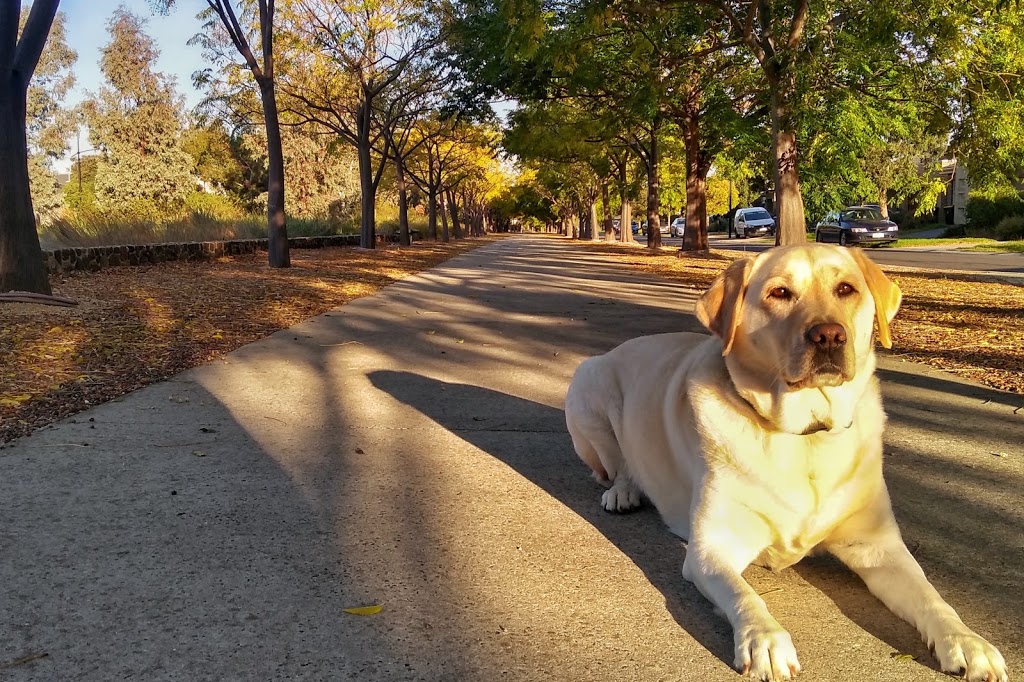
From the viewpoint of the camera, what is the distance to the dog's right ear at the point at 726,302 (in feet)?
9.36

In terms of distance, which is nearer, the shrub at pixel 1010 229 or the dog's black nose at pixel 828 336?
the dog's black nose at pixel 828 336

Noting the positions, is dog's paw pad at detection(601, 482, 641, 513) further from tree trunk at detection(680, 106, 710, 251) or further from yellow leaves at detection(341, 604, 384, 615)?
tree trunk at detection(680, 106, 710, 251)

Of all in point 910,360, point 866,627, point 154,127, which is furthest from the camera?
point 154,127

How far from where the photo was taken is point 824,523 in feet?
8.80

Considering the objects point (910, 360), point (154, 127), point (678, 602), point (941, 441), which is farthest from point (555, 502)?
point (154, 127)

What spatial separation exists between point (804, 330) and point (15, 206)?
967cm

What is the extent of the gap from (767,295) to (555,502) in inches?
61.6

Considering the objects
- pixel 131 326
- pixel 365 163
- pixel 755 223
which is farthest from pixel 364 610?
pixel 755 223

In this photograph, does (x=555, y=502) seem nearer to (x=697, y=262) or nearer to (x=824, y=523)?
(x=824, y=523)

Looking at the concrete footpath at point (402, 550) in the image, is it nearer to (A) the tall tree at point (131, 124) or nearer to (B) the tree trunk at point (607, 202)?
(B) the tree trunk at point (607, 202)

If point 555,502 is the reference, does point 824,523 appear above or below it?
above

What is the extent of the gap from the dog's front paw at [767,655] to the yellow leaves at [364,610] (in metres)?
1.18

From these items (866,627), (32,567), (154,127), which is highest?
(154,127)

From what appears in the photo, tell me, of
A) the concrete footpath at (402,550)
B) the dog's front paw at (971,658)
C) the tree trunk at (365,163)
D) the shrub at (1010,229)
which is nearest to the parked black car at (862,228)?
the shrub at (1010,229)
